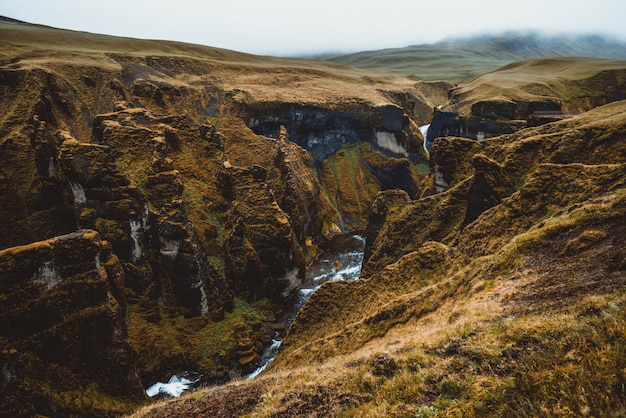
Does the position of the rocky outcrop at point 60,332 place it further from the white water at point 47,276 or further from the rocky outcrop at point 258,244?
the rocky outcrop at point 258,244

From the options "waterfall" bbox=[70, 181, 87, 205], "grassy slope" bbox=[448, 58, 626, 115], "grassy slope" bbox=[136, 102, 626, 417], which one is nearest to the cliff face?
"waterfall" bbox=[70, 181, 87, 205]

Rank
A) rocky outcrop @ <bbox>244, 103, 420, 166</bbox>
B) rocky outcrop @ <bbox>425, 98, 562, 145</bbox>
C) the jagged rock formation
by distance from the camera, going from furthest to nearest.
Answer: rocky outcrop @ <bbox>244, 103, 420, 166</bbox> < the jagged rock formation < rocky outcrop @ <bbox>425, 98, 562, 145</bbox>

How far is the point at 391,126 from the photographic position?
115 meters

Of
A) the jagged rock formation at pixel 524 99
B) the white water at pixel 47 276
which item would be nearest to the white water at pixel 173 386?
the white water at pixel 47 276

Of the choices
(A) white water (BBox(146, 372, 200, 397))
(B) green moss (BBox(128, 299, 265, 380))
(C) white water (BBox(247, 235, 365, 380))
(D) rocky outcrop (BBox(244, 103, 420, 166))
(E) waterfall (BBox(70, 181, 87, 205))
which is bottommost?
(A) white water (BBox(146, 372, 200, 397))

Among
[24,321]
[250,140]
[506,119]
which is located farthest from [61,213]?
[506,119]

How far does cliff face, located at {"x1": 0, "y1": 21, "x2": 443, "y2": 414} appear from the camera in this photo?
41.4 meters

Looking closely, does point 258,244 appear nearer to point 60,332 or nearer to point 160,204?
point 160,204

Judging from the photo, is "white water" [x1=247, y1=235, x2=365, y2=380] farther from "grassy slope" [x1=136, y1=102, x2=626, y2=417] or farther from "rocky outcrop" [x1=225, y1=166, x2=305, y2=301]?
"grassy slope" [x1=136, y1=102, x2=626, y2=417]

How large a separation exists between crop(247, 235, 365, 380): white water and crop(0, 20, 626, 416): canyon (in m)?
2.22

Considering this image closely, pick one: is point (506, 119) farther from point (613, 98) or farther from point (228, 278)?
point (228, 278)

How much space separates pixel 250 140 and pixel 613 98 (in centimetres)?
12610

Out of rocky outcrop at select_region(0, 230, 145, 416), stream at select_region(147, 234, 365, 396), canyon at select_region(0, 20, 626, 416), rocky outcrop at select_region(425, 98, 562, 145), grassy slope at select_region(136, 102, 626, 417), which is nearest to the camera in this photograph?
grassy slope at select_region(136, 102, 626, 417)

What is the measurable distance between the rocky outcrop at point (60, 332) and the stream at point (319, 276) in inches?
355
